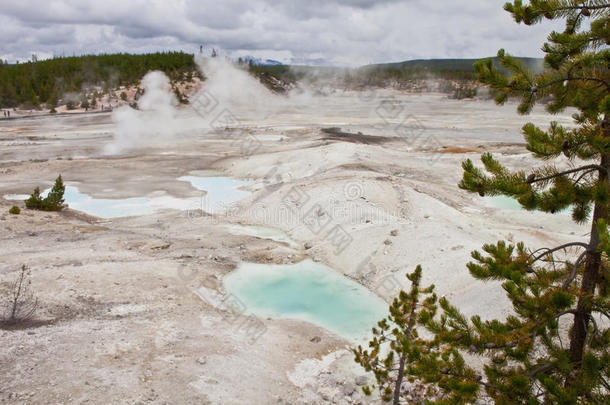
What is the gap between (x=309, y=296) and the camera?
12570 mm

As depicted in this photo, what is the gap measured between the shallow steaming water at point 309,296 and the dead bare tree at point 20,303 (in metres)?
4.57

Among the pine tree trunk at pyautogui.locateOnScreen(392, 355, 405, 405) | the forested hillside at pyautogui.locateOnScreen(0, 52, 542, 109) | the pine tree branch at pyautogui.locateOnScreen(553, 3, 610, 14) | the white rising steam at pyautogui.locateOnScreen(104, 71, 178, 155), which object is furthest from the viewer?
the forested hillside at pyautogui.locateOnScreen(0, 52, 542, 109)

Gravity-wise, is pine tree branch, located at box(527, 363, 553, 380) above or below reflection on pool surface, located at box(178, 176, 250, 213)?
above

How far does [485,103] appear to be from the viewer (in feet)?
251

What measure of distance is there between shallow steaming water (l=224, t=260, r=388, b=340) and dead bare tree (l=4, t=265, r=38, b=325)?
4.57 metres

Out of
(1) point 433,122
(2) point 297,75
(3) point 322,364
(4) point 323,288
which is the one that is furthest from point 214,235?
(2) point 297,75

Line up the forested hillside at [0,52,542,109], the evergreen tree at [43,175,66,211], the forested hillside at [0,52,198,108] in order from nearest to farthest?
the evergreen tree at [43,175,66,211]
the forested hillside at [0,52,198,108]
the forested hillside at [0,52,542,109]

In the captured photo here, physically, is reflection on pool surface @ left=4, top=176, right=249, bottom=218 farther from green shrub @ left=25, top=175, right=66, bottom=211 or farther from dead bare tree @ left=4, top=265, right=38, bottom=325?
dead bare tree @ left=4, top=265, right=38, bottom=325

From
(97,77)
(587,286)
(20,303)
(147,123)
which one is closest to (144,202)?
(20,303)

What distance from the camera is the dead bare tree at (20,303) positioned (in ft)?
31.1

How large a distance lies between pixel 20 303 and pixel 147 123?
36220mm

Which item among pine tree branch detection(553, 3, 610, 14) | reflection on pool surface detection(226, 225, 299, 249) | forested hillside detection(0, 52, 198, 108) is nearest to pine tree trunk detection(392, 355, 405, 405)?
pine tree branch detection(553, 3, 610, 14)

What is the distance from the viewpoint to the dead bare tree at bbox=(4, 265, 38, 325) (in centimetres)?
947

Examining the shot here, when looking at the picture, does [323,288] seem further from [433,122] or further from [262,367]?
[433,122]
